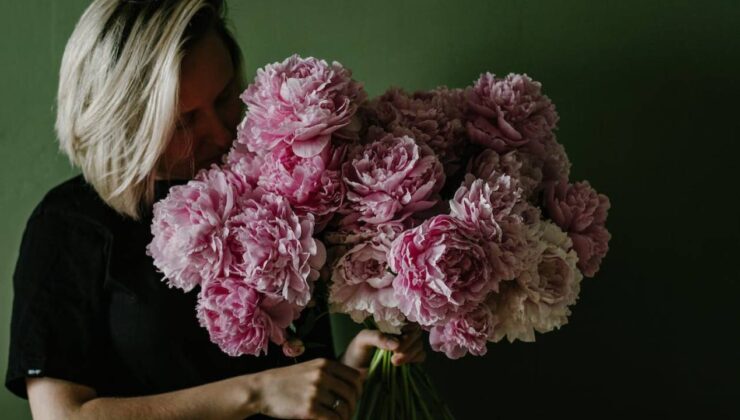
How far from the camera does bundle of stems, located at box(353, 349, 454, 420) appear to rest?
954 millimetres

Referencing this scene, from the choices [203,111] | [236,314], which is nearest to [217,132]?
[203,111]

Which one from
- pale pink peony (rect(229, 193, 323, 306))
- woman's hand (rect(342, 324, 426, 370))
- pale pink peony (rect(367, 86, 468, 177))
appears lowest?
woman's hand (rect(342, 324, 426, 370))

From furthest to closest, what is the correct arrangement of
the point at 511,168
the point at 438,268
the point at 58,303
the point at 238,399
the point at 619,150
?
1. the point at 619,150
2. the point at 58,303
3. the point at 238,399
4. the point at 511,168
5. the point at 438,268

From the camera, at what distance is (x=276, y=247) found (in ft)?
2.59

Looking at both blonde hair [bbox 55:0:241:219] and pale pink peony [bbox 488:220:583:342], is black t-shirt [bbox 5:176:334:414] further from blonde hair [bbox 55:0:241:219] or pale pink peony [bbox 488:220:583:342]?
pale pink peony [bbox 488:220:583:342]

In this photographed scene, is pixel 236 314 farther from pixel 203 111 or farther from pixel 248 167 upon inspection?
pixel 203 111

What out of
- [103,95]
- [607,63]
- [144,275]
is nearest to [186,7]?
[103,95]

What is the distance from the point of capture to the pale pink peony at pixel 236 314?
794mm

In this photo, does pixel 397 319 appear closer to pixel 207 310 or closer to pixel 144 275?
pixel 207 310

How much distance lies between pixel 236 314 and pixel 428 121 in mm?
306

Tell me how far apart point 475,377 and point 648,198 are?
1.34 feet

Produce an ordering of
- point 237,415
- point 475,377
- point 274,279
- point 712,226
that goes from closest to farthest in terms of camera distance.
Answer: point 274,279 → point 237,415 → point 712,226 → point 475,377

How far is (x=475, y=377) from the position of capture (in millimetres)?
1310

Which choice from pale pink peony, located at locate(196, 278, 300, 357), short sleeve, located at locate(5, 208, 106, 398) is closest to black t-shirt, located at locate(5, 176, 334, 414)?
short sleeve, located at locate(5, 208, 106, 398)
